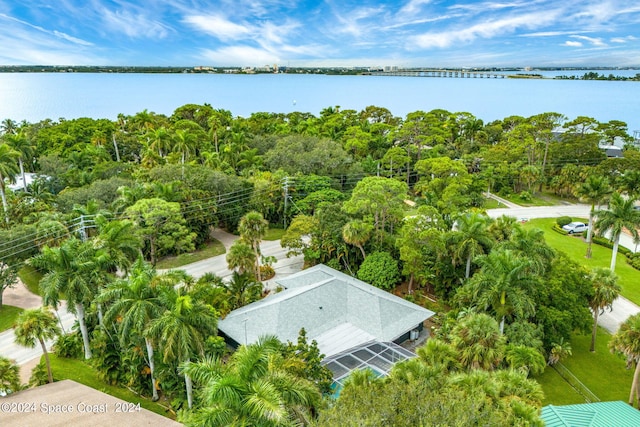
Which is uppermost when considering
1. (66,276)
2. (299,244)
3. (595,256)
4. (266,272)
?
(66,276)

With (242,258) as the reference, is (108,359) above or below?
below

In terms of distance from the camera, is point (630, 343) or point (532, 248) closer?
point (630, 343)

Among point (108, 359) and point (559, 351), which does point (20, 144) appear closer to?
point (108, 359)

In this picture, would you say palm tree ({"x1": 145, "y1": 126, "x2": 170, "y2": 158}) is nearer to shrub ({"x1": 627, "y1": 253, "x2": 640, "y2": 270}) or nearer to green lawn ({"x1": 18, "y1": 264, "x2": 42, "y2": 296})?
green lawn ({"x1": 18, "y1": 264, "x2": 42, "y2": 296})

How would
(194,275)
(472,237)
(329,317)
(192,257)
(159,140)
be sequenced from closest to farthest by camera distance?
(329,317), (472,237), (194,275), (192,257), (159,140)

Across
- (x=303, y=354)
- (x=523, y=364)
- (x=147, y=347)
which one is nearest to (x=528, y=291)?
(x=523, y=364)

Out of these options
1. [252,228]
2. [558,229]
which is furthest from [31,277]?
[558,229]
